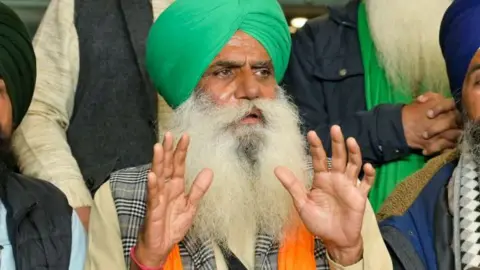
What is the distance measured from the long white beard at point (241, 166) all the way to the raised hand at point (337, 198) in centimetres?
18

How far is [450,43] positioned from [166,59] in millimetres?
783

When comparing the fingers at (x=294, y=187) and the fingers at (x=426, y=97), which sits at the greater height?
the fingers at (x=294, y=187)

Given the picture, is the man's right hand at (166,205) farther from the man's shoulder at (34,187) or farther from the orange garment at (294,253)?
the man's shoulder at (34,187)

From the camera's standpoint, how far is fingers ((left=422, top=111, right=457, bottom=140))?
246cm

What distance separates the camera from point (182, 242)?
6.70 ft

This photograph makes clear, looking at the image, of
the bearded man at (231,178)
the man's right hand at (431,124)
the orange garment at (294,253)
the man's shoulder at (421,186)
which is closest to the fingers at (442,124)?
the man's right hand at (431,124)

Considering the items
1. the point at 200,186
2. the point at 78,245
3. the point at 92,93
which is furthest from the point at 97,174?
the point at 200,186

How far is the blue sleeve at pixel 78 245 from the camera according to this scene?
2.11 metres

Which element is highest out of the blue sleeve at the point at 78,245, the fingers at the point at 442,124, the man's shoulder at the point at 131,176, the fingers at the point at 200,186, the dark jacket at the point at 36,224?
the fingers at the point at 200,186

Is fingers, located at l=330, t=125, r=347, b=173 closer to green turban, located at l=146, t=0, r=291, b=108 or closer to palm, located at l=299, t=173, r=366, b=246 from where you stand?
palm, located at l=299, t=173, r=366, b=246

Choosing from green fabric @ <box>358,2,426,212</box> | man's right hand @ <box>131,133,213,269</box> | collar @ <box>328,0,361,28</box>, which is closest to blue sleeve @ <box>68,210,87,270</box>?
man's right hand @ <box>131,133,213,269</box>

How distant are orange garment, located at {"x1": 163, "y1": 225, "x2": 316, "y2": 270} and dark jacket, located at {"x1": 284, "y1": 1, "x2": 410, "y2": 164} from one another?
51cm

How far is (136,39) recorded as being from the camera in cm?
269

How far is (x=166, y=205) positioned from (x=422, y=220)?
67cm
